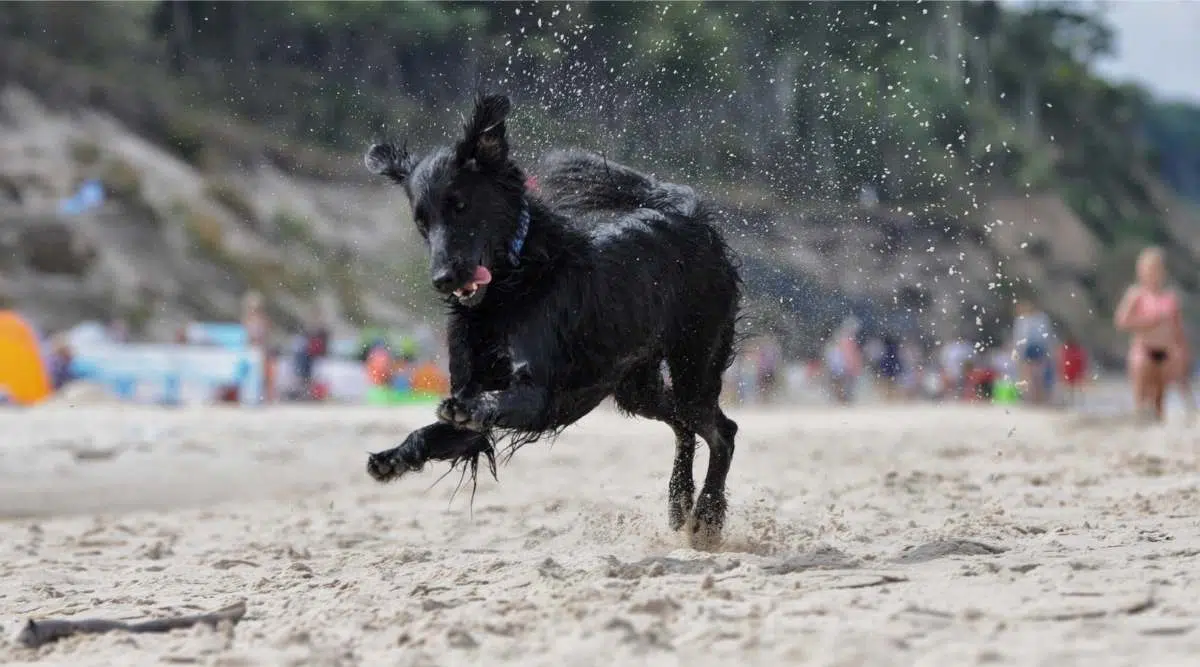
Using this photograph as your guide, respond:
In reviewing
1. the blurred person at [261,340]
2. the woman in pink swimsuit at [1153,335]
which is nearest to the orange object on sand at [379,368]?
the blurred person at [261,340]

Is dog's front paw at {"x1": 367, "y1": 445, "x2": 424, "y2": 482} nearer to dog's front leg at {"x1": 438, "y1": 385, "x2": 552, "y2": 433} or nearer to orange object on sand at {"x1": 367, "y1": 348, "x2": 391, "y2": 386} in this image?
dog's front leg at {"x1": 438, "y1": 385, "x2": 552, "y2": 433}

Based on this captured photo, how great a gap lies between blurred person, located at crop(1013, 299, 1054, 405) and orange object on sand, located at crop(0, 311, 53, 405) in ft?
34.9

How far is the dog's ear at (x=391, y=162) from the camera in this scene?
210 inches

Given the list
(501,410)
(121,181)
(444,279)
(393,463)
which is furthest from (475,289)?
(121,181)

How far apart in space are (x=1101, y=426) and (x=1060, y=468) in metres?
4.90

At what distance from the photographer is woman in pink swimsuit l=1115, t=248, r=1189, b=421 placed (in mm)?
12492

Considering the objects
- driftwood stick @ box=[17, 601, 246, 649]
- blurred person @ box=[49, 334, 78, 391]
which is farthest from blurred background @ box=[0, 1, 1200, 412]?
driftwood stick @ box=[17, 601, 246, 649]

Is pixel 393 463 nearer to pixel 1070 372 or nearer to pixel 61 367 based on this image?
pixel 61 367

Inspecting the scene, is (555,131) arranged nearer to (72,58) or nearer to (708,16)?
(708,16)

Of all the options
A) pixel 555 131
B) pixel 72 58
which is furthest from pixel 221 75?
pixel 555 131

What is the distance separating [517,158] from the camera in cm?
556

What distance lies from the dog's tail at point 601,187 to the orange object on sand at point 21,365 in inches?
457

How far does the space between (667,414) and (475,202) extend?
140cm

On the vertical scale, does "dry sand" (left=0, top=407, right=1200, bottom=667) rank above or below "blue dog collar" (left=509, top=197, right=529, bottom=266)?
below
